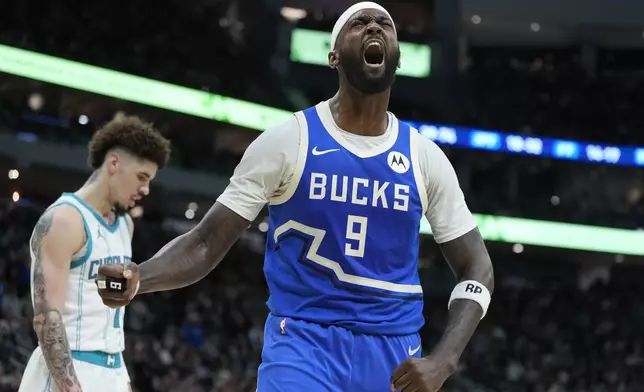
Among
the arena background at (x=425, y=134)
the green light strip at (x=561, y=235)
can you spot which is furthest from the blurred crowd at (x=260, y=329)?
the green light strip at (x=561, y=235)

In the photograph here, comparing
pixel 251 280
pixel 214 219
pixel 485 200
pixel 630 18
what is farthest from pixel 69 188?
pixel 214 219

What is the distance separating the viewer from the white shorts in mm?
3891

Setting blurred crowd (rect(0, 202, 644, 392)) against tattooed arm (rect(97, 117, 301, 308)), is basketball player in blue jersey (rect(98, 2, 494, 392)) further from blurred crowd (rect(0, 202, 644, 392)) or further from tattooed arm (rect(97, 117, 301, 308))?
blurred crowd (rect(0, 202, 644, 392))

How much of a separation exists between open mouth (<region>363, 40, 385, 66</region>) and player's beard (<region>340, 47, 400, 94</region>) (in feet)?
0.07

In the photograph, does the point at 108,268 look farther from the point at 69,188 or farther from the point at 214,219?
the point at 69,188

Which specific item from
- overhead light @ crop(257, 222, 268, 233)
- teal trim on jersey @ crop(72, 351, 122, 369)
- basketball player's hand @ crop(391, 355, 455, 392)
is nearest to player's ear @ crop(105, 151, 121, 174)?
teal trim on jersey @ crop(72, 351, 122, 369)

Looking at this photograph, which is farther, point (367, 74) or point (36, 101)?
point (36, 101)

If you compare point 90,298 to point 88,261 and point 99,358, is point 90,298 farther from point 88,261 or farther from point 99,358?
point 99,358

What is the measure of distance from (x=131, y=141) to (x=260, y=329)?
13.5 metres

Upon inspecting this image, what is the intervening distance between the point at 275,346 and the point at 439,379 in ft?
1.77

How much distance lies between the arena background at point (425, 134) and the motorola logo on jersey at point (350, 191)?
380 inches

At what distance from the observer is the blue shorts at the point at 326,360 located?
9.07ft

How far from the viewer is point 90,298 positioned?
13.2 ft

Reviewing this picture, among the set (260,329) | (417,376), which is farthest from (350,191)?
(260,329)
